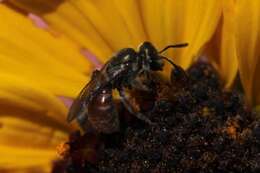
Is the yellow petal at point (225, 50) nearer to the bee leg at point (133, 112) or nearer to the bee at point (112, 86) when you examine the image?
the bee at point (112, 86)

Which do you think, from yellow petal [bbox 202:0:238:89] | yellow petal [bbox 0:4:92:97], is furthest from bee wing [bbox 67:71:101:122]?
yellow petal [bbox 202:0:238:89]

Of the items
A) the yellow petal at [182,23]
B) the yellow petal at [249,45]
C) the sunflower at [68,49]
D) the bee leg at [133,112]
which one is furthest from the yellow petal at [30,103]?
the yellow petal at [249,45]

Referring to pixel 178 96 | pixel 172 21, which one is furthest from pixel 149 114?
pixel 172 21

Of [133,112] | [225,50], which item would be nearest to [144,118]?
[133,112]

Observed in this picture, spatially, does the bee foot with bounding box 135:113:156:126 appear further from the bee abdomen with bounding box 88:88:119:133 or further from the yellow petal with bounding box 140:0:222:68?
the yellow petal with bounding box 140:0:222:68

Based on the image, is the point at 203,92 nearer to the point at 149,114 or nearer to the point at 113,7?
the point at 149,114
